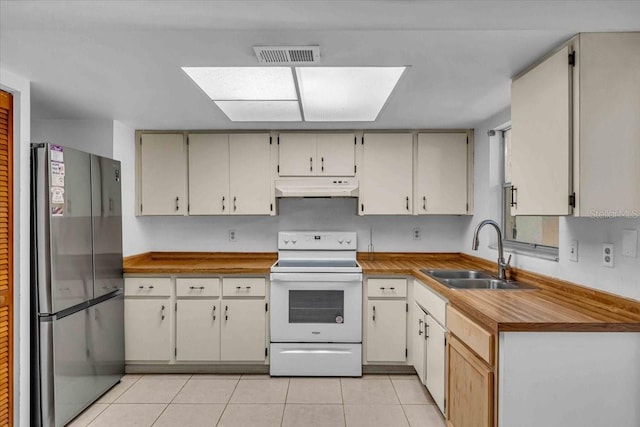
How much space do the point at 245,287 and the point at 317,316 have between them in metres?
0.63

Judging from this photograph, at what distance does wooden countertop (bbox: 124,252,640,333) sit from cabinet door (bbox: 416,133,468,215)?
520 mm

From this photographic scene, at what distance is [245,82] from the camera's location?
2.30 metres

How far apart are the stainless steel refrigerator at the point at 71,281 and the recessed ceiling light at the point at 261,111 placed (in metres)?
0.99

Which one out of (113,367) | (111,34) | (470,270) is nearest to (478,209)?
(470,270)

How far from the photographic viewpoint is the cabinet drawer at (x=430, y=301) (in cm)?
244

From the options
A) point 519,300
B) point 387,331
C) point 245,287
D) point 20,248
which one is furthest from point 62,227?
point 519,300

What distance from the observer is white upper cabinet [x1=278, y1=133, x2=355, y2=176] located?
3.54 meters

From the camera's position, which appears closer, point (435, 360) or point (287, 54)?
point (287, 54)

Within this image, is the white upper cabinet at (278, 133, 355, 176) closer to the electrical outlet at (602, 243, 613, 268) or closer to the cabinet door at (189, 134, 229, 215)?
the cabinet door at (189, 134, 229, 215)

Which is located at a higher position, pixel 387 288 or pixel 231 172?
pixel 231 172

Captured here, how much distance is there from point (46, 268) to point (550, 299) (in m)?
2.82

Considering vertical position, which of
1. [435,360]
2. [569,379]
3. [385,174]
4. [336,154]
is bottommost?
[435,360]

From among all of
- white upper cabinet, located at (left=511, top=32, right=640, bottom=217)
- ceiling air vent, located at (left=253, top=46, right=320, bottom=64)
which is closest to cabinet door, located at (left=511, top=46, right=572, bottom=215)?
white upper cabinet, located at (left=511, top=32, right=640, bottom=217)

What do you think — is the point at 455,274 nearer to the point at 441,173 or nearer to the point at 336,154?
the point at 441,173
